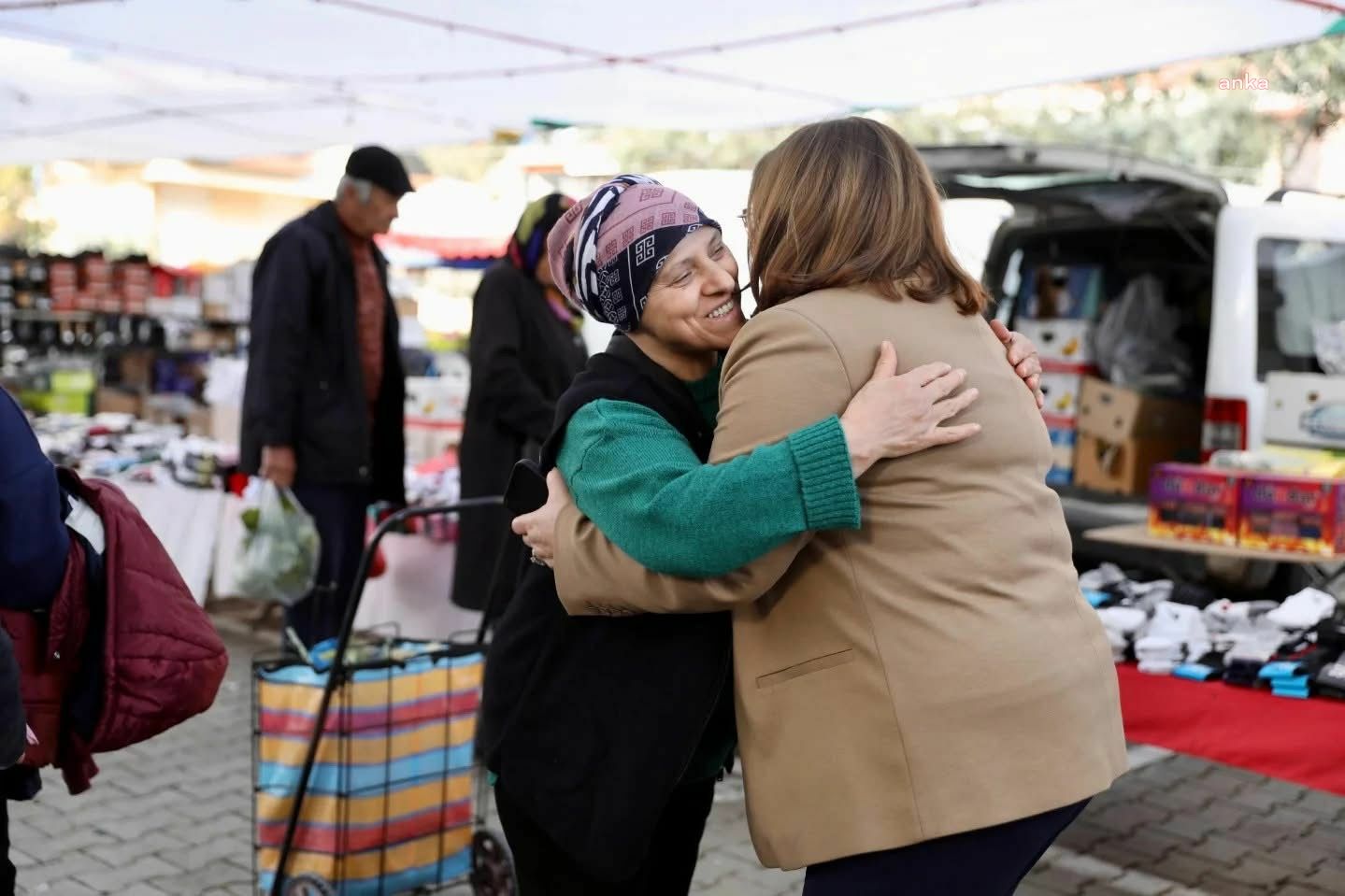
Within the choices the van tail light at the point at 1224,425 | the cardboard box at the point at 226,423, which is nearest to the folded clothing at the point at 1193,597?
the van tail light at the point at 1224,425

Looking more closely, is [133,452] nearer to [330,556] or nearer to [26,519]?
[330,556]

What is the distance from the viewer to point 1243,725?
10.9ft

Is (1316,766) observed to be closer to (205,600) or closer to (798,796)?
(798,796)

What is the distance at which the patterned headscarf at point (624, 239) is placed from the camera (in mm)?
1931

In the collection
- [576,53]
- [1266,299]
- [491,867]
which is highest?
[576,53]

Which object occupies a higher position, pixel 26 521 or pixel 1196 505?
pixel 26 521

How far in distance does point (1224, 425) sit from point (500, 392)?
316 cm

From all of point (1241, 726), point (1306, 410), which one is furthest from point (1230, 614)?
point (1306, 410)

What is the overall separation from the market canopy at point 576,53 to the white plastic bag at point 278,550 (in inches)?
83.0

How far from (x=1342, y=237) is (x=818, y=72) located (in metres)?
2.46

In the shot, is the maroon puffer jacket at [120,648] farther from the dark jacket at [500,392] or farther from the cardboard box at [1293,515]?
the cardboard box at [1293,515]

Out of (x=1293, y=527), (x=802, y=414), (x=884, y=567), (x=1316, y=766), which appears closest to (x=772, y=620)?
(x=884, y=567)

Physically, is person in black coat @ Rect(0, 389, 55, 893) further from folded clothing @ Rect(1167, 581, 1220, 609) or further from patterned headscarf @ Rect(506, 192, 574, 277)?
folded clothing @ Rect(1167, 581, 1220, 609)

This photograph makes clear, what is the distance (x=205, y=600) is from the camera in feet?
23.4
